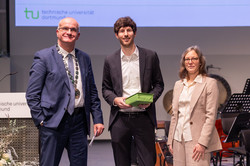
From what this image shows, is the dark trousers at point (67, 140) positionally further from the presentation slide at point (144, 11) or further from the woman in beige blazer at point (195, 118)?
the presentation slide at point (144, 11)

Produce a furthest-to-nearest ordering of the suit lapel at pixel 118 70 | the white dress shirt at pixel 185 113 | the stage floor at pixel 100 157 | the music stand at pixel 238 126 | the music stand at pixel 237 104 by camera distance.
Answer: the stage floor at pixel 100 157 < the music stand at pixel 237 104 < the music stand at pixel 238 126 < the suit lapel at pixel 118 70 < the white dress shirt at pixel 185 113

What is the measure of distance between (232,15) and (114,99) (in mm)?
4773

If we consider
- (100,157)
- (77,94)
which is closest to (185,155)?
(77,94)

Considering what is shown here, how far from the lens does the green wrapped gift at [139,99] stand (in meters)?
3.04

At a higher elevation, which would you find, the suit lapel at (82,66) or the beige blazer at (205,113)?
the suit lapel at (82,66)

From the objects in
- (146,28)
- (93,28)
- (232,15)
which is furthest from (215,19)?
(93,28)

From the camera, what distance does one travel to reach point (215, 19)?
7.51m

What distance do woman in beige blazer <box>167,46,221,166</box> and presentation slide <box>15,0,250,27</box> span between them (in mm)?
4170

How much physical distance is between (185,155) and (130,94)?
661 mm

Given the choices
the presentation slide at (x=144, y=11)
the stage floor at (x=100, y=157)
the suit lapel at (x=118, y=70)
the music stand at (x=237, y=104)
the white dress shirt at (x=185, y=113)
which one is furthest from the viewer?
the presentation slide at (x=144, y=11)

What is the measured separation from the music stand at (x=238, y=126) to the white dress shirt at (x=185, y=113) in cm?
166

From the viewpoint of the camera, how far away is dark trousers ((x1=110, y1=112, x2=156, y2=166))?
3.34m

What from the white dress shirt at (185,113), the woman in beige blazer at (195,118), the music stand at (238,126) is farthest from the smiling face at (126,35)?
the music stand at (238,126)

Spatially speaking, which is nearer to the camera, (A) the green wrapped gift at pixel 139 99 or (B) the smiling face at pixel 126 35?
(A) the green wrapped gift at pixel 139 99
